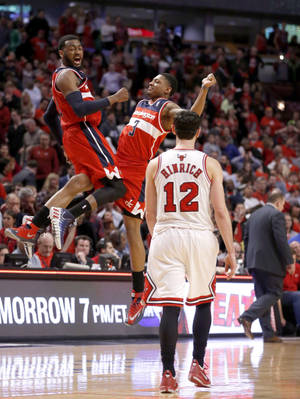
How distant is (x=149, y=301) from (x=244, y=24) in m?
22.8

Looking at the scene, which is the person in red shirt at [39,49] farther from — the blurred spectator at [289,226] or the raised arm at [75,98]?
the raised arm at [75,98]

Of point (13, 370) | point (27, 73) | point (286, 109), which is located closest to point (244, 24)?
point (286, 109)

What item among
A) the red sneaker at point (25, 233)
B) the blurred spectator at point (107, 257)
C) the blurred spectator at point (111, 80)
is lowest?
the blurred spectator at point (107, 257)

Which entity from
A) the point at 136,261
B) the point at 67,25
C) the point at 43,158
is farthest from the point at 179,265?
the point at 67,25

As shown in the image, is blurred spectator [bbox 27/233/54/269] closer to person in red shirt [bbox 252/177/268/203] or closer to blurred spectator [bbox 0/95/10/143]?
blurred spectator [bbox 0/95/10/143]

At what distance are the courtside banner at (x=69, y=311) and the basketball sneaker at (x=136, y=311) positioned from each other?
6.15 ft

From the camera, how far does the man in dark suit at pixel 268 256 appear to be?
35.7ft

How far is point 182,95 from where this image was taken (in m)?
20.9

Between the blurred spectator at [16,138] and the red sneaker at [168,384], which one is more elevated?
the blurred spectator at [16,138]

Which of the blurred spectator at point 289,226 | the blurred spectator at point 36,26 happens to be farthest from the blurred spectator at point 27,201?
the blurred spectator at point 36,26

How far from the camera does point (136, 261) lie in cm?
849

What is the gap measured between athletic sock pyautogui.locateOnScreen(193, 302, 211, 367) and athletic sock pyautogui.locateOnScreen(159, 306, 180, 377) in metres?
0.25

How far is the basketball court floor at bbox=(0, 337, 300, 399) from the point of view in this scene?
5.51 m

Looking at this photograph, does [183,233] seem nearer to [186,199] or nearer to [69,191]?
[186,199]
